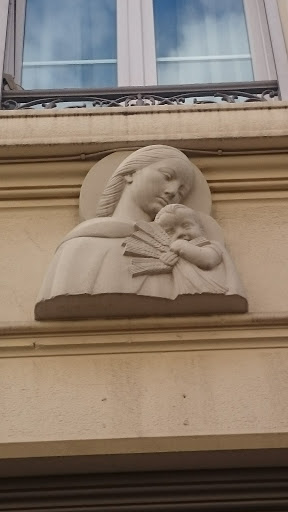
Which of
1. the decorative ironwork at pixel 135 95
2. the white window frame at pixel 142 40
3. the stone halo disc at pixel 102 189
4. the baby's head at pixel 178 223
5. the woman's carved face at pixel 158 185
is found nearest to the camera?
the baby's head at pixel 178 223

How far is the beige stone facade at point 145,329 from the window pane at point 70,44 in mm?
1172

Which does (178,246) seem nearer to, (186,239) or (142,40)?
(186,239)

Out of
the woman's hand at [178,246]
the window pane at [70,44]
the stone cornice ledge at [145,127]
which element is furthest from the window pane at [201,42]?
the woman's hand at [178,246]

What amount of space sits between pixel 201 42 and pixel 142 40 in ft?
1.50

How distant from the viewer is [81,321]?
12.5ft

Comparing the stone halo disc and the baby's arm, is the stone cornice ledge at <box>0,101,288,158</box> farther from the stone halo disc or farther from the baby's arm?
the baby's arm

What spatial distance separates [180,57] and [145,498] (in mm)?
3478

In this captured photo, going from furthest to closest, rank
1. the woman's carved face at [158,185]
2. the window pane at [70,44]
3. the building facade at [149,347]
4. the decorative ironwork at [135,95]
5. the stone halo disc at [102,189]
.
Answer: the window pane at [70,44] < the decorative ironwork at [135,95] < the stone halo disc at [102,189] < the woman's carved face at [158,185] < the building facade at [149,347]

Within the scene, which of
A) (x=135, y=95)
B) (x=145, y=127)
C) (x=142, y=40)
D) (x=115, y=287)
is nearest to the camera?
(x=115, y=287)

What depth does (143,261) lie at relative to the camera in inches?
149

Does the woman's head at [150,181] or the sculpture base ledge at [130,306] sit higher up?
the woman's head at [150,181]

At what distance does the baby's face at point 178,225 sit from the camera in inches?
155

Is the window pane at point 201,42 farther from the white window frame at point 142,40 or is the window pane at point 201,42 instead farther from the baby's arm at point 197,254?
the baby's arm at point 197,254

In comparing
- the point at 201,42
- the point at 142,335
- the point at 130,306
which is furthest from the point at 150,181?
the point at 201,42
